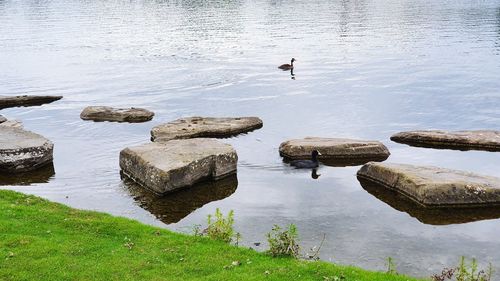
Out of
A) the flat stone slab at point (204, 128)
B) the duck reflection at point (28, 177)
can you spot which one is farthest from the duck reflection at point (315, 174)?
the duck reflection at point (28, 177)

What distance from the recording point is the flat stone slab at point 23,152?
28.1 meters

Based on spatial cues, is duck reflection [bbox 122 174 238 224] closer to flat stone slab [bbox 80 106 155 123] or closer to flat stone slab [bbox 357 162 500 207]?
flat stone slab [bbox 357 162 500 207]

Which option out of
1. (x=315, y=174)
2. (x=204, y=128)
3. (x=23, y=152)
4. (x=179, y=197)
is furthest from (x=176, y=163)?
(x=204, y=128)

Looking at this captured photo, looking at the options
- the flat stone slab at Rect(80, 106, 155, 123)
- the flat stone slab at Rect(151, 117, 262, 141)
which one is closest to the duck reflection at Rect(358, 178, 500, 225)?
the flat stone slab at Rect(151, 117, 262, 141)

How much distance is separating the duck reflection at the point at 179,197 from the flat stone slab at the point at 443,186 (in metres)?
7.52

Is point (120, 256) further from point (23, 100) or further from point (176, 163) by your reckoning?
point (23, 100)

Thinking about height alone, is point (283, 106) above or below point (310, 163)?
above

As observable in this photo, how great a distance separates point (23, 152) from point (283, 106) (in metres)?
21.4

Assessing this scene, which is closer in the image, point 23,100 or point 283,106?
point 283,106

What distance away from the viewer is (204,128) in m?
35.1

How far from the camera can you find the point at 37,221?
1834 cm

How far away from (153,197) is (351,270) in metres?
11.7

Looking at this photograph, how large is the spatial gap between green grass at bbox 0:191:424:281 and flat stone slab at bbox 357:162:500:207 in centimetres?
912

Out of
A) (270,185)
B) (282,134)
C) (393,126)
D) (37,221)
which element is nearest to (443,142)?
(393,126)
